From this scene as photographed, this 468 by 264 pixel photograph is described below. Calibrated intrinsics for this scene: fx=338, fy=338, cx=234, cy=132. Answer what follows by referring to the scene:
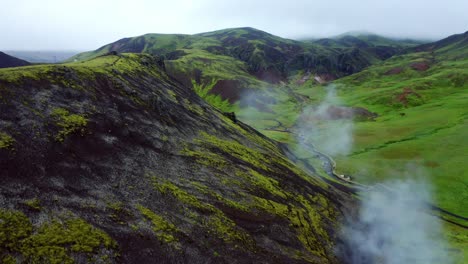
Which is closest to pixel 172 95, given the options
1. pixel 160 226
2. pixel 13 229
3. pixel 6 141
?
pixel 6 141

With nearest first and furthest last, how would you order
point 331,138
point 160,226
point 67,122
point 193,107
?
1. point 160,226
2. point 67,122
3. point 193,107
4. point 331,138

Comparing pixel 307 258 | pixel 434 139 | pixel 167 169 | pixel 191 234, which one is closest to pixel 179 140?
pixel 167 169

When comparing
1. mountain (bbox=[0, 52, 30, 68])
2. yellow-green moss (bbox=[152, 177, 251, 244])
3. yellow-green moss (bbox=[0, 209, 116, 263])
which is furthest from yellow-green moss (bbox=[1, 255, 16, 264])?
mountain (bbox=[0, 52, 30, 68])

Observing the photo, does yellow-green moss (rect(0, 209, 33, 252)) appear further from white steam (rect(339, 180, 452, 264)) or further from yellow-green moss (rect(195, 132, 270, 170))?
white steam (rect(339, 180, 452, 264))

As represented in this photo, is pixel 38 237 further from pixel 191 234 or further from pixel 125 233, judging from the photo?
pixel 191 234

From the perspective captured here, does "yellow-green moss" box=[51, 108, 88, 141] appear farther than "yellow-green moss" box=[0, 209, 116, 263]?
Yes

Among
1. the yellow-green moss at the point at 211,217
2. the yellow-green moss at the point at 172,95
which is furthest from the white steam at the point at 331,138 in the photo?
the yellow-green moss at the point at 211,217

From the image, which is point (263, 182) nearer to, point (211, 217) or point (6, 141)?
point (211, 217)

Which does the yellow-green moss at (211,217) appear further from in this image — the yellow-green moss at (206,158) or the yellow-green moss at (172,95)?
the yellow-green moss at (172,95)
